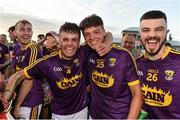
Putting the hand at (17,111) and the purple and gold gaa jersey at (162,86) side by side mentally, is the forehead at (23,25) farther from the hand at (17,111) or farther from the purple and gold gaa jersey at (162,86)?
the purple and gold gaa jersey at (162,86)

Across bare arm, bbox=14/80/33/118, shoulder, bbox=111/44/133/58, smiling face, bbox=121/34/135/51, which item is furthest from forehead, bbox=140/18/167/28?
smiling face, bbox=121/34/135/51

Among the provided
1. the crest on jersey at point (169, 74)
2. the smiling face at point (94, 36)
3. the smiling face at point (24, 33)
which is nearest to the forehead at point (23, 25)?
the smiling face at point (24, 33)

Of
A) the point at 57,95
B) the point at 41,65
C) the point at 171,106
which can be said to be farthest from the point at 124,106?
the point at 41,65

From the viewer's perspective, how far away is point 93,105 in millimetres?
4715

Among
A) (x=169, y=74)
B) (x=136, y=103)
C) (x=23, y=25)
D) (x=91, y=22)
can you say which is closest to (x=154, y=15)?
(x=169, y=74)

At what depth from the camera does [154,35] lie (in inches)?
158

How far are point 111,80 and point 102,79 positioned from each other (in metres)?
0.14

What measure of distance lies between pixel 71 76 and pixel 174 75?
4.88 feet

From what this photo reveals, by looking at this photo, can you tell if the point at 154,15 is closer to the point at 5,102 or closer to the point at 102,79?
the point at 102,79

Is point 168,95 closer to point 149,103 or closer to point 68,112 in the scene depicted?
point 149,103

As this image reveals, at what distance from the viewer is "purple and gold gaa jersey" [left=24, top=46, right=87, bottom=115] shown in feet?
15.5


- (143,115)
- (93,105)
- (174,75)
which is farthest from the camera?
(93,105)

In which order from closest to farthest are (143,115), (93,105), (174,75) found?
(174,75), (143,115), (93,105)

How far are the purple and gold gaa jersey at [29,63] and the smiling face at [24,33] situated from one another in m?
0.18
